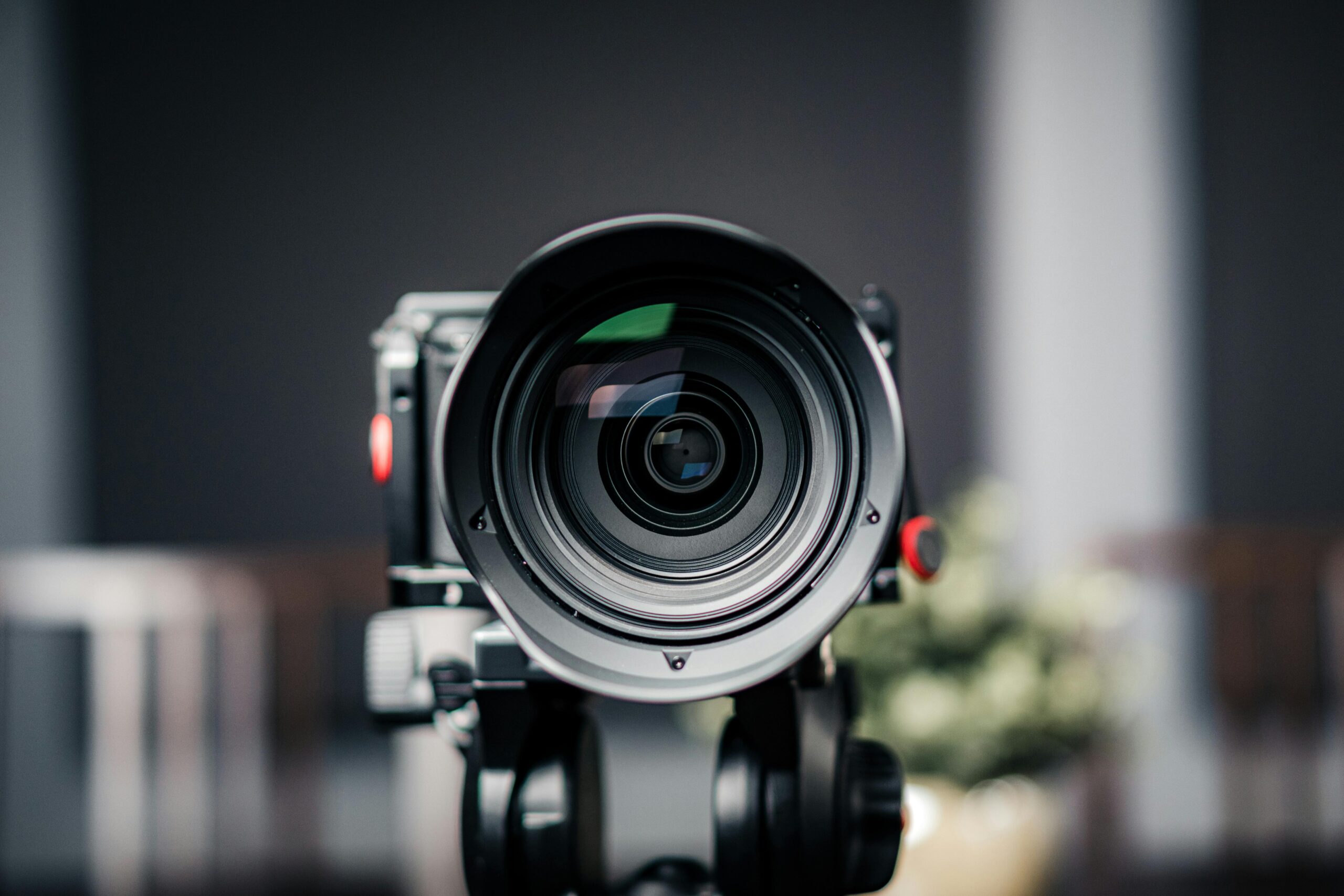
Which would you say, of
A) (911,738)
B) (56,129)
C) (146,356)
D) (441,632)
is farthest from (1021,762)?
(56,129)

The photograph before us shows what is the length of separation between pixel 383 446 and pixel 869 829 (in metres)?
0.41

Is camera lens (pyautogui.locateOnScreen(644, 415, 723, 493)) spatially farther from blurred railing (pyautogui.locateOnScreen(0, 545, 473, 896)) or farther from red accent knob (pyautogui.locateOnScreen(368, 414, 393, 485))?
blurred railing (pyautogui.locateOnScreen(0, 545, 473, 896))

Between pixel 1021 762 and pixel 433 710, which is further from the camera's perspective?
pixel 1021 762

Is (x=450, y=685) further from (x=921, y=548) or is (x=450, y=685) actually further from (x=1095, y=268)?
(x=1095, y=268)

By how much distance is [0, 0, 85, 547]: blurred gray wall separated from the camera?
2312mm

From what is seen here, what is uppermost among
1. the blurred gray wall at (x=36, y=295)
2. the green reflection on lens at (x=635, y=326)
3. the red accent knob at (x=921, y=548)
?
the blurred gray wall at (x=36, y=295)

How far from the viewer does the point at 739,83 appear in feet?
7.80

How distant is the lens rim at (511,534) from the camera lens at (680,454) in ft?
0.32

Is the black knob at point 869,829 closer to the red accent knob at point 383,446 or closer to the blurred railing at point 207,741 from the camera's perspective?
the red accent knob at point 383,446

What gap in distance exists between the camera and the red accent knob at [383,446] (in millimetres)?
562

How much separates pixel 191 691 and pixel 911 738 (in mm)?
1656

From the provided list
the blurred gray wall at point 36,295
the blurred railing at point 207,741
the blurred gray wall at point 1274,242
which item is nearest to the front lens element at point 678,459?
the blurred railing at point 207,741

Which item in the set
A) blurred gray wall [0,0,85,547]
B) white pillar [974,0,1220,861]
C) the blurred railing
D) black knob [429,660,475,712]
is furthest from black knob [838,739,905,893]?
blurred gray wall [0,0,85,547]

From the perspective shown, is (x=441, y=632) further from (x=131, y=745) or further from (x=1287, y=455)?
(x=1287, y=455)
